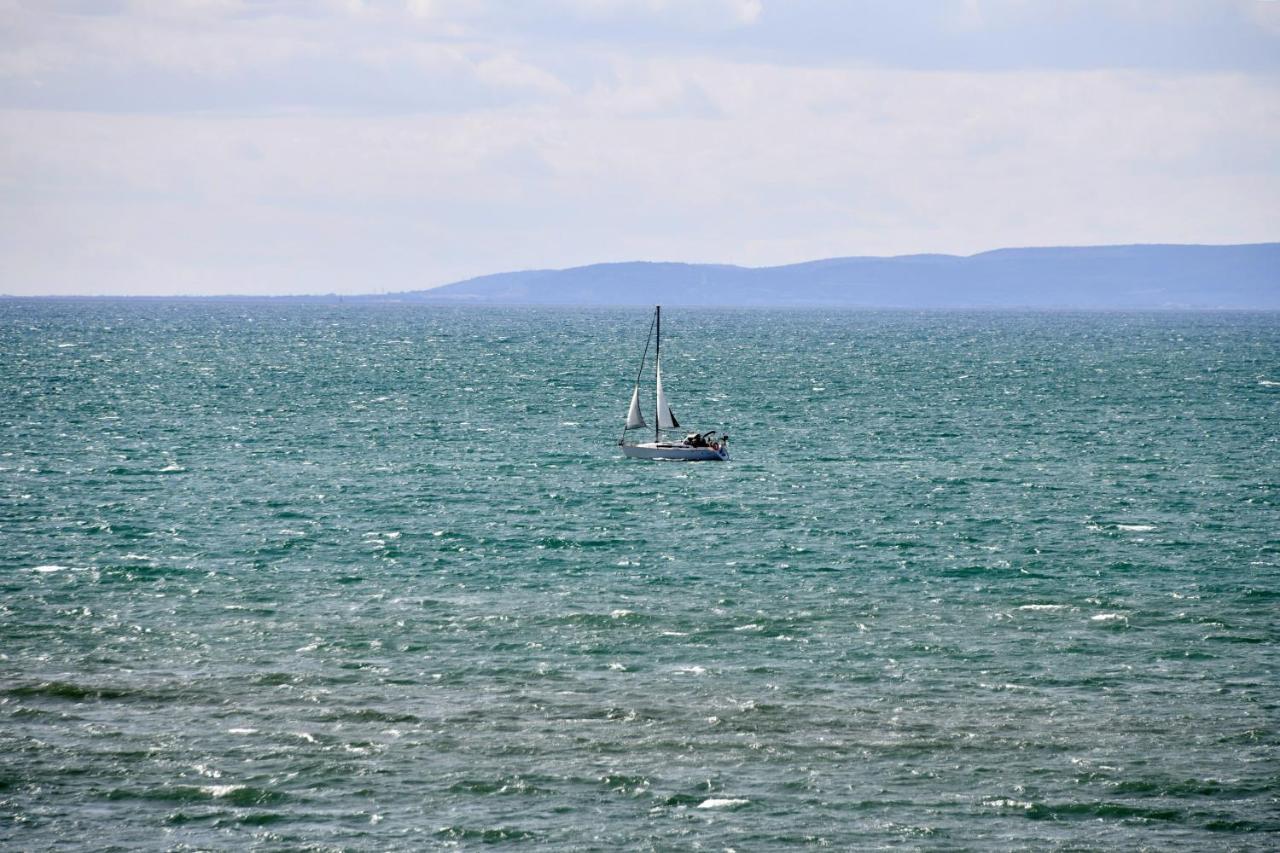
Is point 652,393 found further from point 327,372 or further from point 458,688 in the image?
point 458,688

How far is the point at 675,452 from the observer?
96.4m

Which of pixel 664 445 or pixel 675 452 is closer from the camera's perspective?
pixel 675 452

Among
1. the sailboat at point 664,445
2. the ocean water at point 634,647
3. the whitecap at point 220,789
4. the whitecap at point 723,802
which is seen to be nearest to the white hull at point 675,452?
the sailboat at point 664,445

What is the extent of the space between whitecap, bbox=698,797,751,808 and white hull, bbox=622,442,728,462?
5956 centimetres

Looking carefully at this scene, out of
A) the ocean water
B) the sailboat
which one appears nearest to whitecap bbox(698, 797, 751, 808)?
the ocean water

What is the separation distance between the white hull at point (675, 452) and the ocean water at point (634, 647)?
1988 millimetres

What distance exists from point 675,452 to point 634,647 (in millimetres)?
47181

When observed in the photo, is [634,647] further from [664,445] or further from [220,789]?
[664,445]

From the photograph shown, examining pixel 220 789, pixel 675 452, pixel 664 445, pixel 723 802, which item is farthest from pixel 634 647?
pixel 664 445

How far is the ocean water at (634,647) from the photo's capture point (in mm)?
36219

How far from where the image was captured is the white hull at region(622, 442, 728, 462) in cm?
9594

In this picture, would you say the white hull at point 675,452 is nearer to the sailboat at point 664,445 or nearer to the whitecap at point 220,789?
the sailboat at point 664,445

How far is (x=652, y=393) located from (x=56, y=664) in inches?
4391

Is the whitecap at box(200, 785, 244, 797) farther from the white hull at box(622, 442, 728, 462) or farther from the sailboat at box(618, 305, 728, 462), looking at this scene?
the white hull at box(622, 442, 728, 462)
